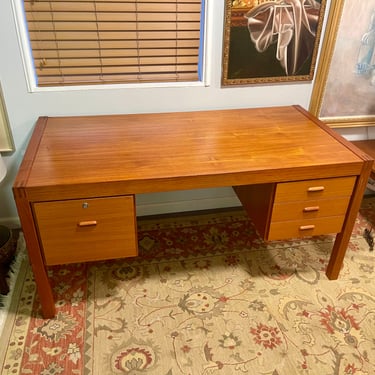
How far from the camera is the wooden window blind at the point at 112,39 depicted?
63.6 inches

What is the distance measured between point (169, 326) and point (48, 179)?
0.77 m

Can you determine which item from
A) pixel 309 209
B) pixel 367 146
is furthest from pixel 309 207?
pixel 367 146

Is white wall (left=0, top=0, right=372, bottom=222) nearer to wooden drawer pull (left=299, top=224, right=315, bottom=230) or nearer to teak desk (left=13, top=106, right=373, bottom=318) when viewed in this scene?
teak desk (left=13, top=106, right=373, bottom=318)

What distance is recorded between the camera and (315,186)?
1497 mm

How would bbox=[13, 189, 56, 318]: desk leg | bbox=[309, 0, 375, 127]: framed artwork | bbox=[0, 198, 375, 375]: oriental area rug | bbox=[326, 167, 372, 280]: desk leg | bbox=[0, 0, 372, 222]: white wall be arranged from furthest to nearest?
1. bbox=[309, 0, 375, 127]: framed artwork
2. bbox=[0, 0, 372, 222]: white wall
3. bbox=[326, 167, 372, 280]: desk leg
4. bbox=[0, 198, 375, 375]: oriental area rug
5. bbox=[13, 189, 56, 318]: desk leg

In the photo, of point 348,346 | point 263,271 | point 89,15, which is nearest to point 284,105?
→ point 263,271

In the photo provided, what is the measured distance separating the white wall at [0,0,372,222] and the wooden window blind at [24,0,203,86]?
2.6 inches

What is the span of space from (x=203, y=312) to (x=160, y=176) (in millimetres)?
663

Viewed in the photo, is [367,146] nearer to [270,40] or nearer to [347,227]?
[347,227]

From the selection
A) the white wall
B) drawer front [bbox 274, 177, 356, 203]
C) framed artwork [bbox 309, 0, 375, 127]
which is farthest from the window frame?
drawer front [bbox 274, 177, 356, 203]

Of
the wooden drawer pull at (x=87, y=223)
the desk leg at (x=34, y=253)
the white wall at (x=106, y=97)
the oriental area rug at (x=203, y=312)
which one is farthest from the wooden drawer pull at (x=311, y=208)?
the desk leg at (x=34, y=253)

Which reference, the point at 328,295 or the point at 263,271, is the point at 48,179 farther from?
the point at 328,295

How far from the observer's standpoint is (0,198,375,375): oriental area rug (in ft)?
4.64

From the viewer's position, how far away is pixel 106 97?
1810 mm
